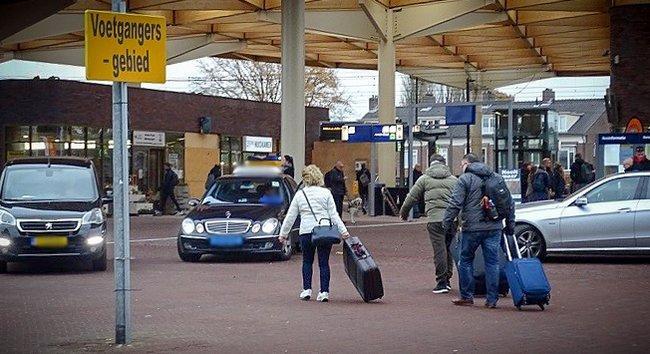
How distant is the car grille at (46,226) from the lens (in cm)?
1762

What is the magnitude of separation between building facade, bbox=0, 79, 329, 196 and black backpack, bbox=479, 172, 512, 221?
27822mm

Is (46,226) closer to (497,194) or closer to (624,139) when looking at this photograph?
(497,194)

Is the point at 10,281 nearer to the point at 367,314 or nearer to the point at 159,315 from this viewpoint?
the point at 159,315

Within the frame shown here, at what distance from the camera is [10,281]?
1702cm

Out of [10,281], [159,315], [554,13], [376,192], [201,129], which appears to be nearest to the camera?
[159,315]

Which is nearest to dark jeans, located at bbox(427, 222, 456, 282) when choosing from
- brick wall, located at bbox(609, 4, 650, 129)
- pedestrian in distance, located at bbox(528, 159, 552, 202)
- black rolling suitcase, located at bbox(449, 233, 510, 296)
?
black rolling suitcase, located at bbox(449, 233, 510, 296)

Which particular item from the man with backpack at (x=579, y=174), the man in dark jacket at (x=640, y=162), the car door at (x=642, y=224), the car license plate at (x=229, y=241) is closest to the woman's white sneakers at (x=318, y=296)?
the car license plate at (x=229, y=241)

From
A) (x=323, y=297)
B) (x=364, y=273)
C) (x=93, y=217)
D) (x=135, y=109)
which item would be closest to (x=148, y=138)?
(x=135, y=109)

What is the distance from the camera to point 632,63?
34.3m

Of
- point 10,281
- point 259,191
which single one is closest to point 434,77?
point 259,191

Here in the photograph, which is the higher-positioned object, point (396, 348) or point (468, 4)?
point (468, 4)

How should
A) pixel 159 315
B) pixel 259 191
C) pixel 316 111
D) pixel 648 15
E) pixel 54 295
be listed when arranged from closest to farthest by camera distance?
pixel 159 315
pixel 54 295
pixel 259 191
pixel 648 15
pixel 316 111

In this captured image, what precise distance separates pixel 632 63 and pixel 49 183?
69.6 feet

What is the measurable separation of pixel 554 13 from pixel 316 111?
1680cm
